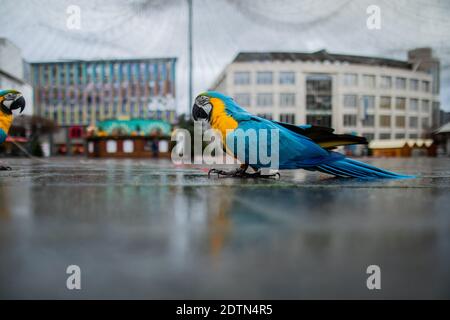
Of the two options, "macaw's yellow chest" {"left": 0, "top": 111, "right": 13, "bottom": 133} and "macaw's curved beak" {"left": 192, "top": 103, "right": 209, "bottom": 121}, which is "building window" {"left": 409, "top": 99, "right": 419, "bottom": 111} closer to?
"macaw's curved beak" {"left": 192, "top": 103, "right": 209, "bottom": 121}

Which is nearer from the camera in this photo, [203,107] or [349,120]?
[203,107]

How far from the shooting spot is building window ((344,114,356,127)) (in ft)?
98.4

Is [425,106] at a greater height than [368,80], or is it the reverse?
[368,80]

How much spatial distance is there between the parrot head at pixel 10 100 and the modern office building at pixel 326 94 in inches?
980

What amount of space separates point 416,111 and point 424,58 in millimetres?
31751

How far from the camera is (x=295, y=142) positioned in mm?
3146

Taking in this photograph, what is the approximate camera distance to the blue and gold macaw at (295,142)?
3168 millimetres

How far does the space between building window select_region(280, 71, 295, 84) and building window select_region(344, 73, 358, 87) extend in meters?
5.26

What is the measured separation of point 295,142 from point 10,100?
15.5 ft

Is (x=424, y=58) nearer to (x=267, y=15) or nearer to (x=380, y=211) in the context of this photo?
(x=267, y=15)

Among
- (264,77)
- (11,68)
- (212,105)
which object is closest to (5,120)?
(212,105)

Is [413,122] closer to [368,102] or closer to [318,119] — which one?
[368,102]

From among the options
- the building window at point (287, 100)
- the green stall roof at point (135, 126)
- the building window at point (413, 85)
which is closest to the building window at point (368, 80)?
the building window at point (413, 85)

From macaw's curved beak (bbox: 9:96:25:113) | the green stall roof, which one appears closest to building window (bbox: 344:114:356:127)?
the green stall roof
